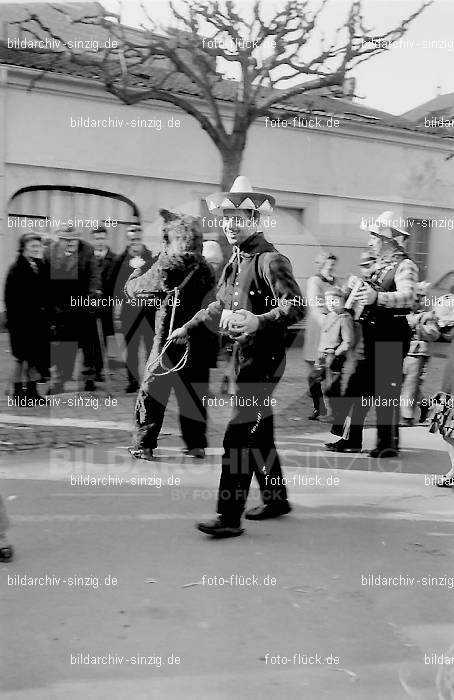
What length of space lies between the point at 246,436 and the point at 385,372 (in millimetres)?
2279

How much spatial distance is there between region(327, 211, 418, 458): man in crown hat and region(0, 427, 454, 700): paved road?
660 mm

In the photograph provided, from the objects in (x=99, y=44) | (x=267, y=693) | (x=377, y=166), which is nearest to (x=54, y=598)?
(x=267, y=693)

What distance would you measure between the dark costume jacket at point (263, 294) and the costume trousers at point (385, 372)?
1.96 meters

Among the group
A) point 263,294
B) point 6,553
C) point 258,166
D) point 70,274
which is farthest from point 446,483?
point 258,166

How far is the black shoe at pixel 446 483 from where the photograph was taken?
6.13 m

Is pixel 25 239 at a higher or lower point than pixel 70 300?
higher

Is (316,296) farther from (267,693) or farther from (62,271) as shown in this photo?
(267,693)

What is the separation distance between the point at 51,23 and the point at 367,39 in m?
Answer: 6.88

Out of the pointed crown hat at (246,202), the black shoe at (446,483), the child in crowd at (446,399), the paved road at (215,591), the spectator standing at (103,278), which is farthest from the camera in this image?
the spectator standing at (103,278)

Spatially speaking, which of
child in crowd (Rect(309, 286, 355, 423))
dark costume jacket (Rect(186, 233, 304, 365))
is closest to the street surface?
dark costume jacket (Rect(186, 233, 304, 365))

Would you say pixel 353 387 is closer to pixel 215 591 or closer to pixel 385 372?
pixel 385 372

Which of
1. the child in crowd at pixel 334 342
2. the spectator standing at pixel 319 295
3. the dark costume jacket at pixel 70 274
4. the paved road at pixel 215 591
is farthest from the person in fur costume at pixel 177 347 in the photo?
the dark costume jacket at pixel 70 274

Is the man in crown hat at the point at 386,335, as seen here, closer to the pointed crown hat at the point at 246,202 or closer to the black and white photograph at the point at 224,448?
the black and white photograph at the point at 224,448

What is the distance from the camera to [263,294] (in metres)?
Result: 5.05
